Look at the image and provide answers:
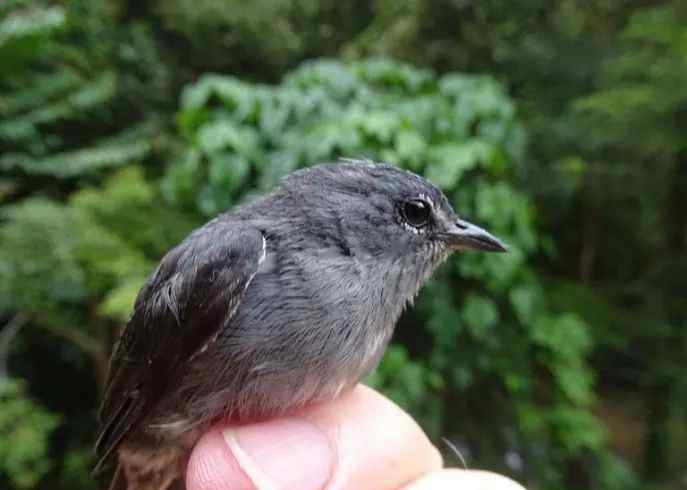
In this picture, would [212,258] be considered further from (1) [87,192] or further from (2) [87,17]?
(2) [87,17]

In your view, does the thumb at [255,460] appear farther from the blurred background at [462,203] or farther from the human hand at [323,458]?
the blurred background at [462,203]

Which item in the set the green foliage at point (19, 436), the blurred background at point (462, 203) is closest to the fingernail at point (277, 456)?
the blurred background at point (462, 203)

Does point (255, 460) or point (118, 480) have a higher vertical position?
point (255, 460)

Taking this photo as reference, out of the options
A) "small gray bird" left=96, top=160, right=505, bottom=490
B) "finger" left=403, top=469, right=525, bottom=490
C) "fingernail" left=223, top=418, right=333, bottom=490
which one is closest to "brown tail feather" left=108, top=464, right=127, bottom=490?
"small gray bird" left=96, top=160, right=505, bottom=490

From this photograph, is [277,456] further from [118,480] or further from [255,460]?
[118,480]

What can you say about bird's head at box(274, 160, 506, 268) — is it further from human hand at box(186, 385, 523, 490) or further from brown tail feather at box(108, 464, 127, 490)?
brown tail feather at box(108, 464, 127, 490)

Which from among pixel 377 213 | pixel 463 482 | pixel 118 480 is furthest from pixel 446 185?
pixel 118 480
